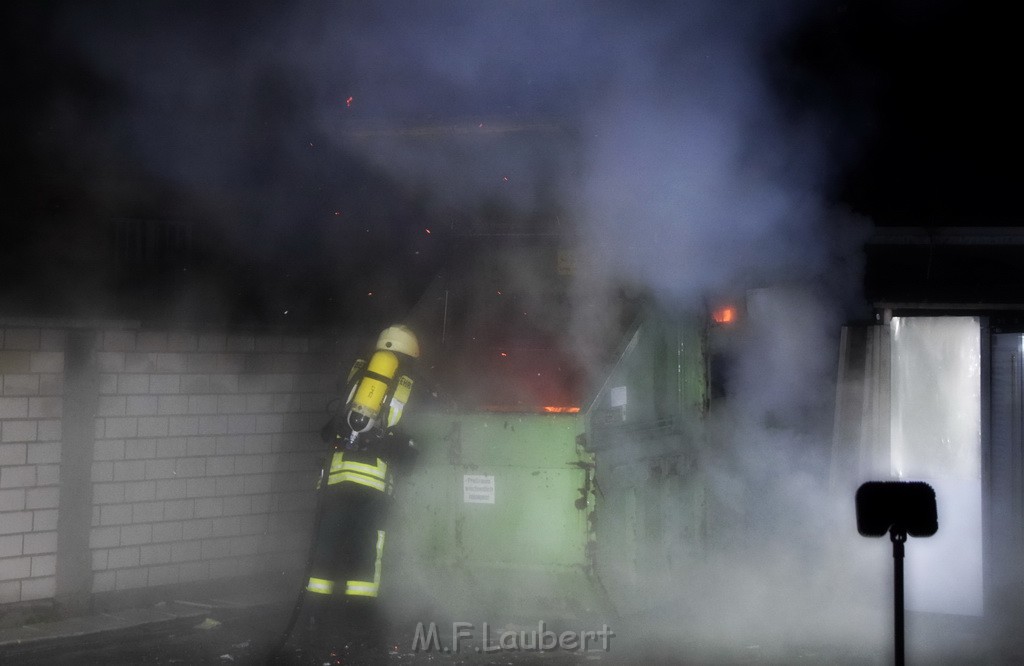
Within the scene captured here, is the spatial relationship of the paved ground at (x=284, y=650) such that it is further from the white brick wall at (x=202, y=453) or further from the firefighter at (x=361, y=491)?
the white brick wall at (x=202, y=453)

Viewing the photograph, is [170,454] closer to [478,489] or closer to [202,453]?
[202,453]

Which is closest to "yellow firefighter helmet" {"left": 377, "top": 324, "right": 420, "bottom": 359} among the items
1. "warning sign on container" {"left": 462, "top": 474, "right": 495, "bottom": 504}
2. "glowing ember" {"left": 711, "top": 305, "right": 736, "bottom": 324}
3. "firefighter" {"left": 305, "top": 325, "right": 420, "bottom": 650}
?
"firefighter" {"left": 305, "top": 325, "right": 420, "bottom": 650}

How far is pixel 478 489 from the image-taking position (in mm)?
6434

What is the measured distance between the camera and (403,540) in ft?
22.0

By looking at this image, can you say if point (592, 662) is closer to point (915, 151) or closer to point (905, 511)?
point (905, 511)

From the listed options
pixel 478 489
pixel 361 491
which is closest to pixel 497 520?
pixel 478 489

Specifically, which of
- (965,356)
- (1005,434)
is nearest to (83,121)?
(1005,434)

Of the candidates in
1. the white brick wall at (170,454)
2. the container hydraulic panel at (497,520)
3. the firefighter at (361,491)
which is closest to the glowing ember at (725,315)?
the container hydraulic panel at (497,520)

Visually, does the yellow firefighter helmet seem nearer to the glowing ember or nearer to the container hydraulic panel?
the container hydraulic panel

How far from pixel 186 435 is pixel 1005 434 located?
19.0ft

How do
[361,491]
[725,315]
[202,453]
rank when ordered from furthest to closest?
1. [725,315]
2. [202,453]
3. [361,491]

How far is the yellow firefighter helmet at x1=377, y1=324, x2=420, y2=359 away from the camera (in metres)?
6.48

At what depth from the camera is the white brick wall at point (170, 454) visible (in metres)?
6.73

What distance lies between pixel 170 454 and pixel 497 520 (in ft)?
8.60
